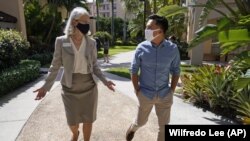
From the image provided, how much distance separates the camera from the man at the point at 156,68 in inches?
140

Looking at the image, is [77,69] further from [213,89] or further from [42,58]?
[42,58]

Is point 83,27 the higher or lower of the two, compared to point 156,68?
higher

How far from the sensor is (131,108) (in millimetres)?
6762

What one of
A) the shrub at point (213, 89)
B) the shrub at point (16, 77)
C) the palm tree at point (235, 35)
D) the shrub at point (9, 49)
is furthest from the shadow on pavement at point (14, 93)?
the palm tree at point (235, 35)

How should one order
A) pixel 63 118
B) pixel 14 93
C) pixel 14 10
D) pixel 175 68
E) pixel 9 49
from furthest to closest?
pixel 14 10 < pixel 9 49 < pixel 14 93 < pixel 63 118 < pixel 175 68

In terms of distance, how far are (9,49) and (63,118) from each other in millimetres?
4810

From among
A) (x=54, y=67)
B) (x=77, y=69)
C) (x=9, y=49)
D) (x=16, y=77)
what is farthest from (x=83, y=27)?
(x=9, y=49)

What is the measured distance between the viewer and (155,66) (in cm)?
358

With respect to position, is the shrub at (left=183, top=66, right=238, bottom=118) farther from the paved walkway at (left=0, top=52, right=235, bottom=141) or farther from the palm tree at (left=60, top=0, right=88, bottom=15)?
the palm tree at (left=60, top=0, right=88, bottom=15)

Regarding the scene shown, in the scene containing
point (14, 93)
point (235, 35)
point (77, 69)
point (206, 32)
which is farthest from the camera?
point (14, 93)

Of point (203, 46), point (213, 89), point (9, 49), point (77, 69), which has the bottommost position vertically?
point (213, 89)

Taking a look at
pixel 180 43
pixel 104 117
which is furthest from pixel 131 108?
pixel 180 43

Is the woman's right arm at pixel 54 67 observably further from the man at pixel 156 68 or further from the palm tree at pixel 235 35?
the palm tree at pixel 235 35

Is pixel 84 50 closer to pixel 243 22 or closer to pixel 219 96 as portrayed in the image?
pixel 243 22
